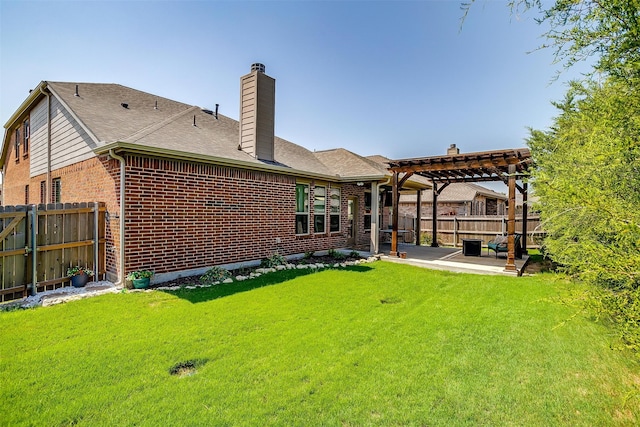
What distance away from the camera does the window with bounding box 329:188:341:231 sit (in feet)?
39.7

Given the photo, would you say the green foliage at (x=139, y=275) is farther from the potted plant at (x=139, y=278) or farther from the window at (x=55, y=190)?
the window at (x=55, y=190)

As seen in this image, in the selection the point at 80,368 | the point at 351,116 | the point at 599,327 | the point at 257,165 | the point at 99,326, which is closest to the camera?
the point at 80,368

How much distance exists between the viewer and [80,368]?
11.2 ft

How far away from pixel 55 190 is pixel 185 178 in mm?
6274

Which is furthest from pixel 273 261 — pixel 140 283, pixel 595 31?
pixel 595 31

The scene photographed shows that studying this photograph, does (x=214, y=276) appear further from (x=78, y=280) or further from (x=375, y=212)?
(x=375, y=212)

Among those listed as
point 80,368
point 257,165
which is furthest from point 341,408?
point 257,165

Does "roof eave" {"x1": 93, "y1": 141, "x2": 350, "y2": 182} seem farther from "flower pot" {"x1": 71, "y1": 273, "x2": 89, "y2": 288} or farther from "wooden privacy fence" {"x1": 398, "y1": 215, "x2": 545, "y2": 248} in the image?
"wooden privacy fence" {"x1": 398, "y1": 215, "x2": 545, "y2": 248}

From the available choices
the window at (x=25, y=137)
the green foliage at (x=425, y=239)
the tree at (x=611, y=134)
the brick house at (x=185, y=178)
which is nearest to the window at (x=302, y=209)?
the brick house at (x=185, y=178)

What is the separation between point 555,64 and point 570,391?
3.32 metres

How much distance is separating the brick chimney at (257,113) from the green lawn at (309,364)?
5241 mm

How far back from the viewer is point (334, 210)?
40.2 feet

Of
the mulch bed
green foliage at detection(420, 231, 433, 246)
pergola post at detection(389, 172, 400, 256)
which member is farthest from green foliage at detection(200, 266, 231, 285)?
green foliage at detection(420, 231, 433, 246)

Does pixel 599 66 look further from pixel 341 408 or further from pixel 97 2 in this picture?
pixel 97 2
